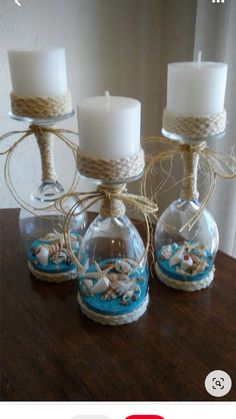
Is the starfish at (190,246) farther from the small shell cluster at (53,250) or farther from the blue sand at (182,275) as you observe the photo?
the small shell cluster at (53,250)

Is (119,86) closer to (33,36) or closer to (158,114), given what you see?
(158,114)

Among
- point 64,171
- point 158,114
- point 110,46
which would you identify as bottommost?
point 64,171

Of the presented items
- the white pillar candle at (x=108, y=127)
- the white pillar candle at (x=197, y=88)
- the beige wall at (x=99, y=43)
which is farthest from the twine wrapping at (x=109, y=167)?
the beige wall at (x=99, y=43)

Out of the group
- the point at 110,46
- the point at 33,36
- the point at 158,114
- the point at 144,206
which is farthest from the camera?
the point at 158,114

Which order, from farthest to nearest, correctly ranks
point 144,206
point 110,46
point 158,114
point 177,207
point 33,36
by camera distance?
1. point 158,114
2. point 110,46
3. point 33,36
4. point 177,207
5. point 144,206

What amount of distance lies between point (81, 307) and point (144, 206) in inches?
6.7

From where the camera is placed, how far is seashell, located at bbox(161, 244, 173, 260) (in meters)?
0.60

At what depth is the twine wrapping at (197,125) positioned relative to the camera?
0.50m

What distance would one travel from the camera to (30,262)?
0.62 meters

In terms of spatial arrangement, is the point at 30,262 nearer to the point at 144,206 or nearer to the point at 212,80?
the point at 144,206

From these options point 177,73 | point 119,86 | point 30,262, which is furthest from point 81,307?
point 119,86

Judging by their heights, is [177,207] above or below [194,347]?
above

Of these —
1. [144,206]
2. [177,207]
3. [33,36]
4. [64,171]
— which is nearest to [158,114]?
[64,171]

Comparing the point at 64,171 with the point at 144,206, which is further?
the point at 64,171
